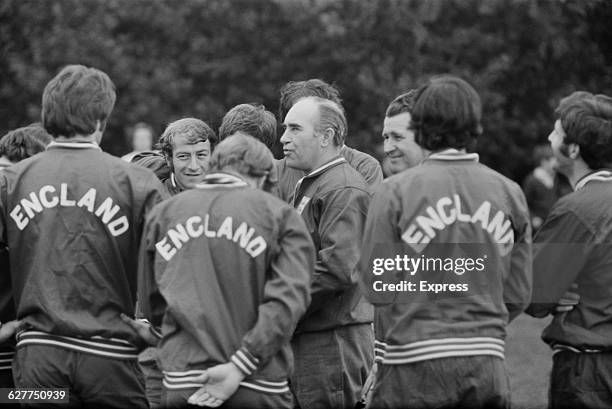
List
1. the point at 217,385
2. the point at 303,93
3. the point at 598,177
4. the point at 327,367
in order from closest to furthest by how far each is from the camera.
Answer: the point at 217,385, the point at 598,177, the point at 327,367, the point at 303,93

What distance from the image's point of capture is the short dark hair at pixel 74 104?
511 cm

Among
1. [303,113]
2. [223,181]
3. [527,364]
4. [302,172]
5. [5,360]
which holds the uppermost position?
[303,113]

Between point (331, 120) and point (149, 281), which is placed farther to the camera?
point (331, 120)

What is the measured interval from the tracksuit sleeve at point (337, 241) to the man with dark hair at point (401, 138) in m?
0.35

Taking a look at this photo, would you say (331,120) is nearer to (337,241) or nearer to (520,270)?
(337,241)

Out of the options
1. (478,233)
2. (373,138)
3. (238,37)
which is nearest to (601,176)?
(478,233)

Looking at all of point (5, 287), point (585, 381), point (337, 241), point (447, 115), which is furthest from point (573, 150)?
point (5, 287)

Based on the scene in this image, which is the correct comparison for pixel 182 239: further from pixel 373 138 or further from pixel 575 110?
pixel 373 138

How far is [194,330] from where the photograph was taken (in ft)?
15.4

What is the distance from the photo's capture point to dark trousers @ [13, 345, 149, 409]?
16.5ft

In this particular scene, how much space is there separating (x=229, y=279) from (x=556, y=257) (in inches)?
64.5

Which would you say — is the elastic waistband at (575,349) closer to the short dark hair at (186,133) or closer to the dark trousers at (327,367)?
the dark trousers at (327,367)

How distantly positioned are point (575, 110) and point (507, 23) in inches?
569

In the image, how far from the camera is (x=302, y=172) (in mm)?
7051
